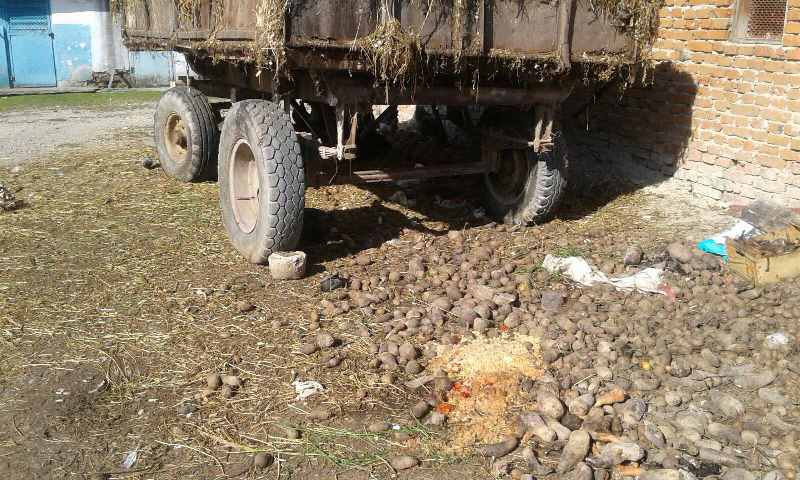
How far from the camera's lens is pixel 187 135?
7.64 metres

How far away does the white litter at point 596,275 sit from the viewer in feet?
16.2

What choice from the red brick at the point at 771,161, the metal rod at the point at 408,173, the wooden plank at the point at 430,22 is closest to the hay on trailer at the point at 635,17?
the wooden plank at the point at 430,22

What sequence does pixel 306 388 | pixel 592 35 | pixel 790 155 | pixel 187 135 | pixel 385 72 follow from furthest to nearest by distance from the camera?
pixel 187 135
pixel 790 155
pixel 592 35
pixel 385 72
pixel 306 388

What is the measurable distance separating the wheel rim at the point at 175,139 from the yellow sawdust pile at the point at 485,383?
15.8 ft

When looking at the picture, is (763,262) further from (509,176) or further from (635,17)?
(509,176)

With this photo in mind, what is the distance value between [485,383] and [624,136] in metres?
4.73

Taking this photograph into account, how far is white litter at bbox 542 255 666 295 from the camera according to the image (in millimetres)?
4930

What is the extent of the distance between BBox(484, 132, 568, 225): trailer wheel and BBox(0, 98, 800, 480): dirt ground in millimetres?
186

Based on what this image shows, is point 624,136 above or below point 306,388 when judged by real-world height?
above

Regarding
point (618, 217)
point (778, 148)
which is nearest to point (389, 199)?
point (618, 217)

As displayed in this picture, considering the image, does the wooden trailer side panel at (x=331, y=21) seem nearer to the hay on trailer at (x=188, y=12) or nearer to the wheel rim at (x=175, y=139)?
the hay on trailer at (x=188, y=12)

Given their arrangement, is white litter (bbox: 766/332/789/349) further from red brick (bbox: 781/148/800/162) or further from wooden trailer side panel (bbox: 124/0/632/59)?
red brick (bbox: 781/148/800/162)

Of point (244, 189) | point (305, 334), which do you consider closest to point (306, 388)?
point (305, 334)

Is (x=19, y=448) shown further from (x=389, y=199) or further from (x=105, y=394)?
(x=389, y=199)
